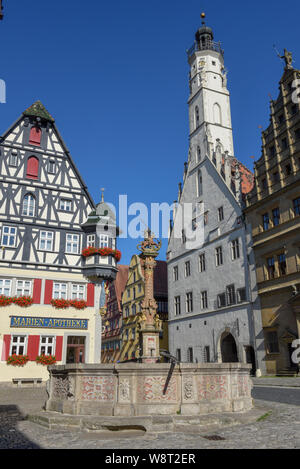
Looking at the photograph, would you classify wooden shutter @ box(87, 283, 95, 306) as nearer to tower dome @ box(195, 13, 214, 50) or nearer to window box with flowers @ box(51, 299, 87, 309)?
window box with flowers @ box(51, 299, 87, 309)

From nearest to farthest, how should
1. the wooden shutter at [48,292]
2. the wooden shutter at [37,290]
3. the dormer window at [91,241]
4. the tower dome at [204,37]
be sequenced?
1. the wooden shutter at [37,290]
2. the wooden shutter at [48,292]
3. the dormer window at [91,241]
4. the tower dome at [204,37]

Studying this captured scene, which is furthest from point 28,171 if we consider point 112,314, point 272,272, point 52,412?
point 112,314

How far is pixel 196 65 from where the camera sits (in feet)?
151

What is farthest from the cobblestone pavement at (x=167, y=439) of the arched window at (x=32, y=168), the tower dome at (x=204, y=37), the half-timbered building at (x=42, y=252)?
the tower dome at (x=204, y=37)

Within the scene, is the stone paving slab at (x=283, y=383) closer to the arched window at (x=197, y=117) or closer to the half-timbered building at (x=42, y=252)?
the half-timbered building at (x=42, y=252)

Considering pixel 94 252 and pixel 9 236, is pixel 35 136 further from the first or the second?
pixel 94 252

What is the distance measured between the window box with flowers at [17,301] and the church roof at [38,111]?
14086mm

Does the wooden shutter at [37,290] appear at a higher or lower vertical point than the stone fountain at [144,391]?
higher

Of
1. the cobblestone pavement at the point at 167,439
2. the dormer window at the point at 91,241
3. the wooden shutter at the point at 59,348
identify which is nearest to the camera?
the cobblestone pavement at the point at 167,439

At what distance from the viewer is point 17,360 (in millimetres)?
25484

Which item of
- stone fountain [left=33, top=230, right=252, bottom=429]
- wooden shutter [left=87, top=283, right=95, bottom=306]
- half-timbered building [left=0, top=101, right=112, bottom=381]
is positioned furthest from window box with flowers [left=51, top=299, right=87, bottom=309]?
stone fountain [left=33, top=230, right=252, bottom=429]

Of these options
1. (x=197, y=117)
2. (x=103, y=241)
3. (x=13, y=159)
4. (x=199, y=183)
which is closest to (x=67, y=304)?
(x=103, y=241)

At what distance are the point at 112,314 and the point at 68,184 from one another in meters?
29.4

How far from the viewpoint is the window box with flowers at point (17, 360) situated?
25344 millimetres
